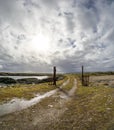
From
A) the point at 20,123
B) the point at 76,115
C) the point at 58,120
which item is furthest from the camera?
the point at 76,115

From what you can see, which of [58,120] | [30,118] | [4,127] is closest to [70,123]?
[58,120]

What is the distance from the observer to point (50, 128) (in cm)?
1108

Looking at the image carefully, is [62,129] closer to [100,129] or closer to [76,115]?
[100,129]

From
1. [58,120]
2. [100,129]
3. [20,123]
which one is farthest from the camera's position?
[58,120]

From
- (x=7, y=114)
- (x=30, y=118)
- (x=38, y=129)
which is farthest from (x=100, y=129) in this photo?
(x=7, y=114)

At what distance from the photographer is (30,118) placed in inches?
531

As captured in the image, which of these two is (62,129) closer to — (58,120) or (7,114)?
(58,120)

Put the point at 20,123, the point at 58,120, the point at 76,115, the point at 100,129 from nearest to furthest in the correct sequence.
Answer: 1. the point at 100,129
2. the point at 20,123
3. the point at 58,120
4. the point at 76,115

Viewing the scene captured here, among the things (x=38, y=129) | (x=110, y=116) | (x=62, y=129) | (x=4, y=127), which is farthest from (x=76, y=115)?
(x=4, y=127)

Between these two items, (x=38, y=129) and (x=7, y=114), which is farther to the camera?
(x=7, y=114)

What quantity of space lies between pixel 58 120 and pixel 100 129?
3525mm

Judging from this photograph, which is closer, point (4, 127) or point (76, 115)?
point (4, 127)

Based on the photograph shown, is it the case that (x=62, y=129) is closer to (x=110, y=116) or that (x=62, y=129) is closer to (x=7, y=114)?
(x=110, y=116)

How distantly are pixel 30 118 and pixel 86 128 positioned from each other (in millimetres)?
4922
